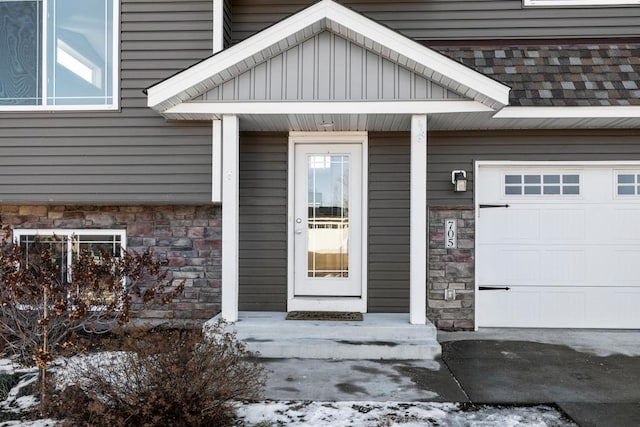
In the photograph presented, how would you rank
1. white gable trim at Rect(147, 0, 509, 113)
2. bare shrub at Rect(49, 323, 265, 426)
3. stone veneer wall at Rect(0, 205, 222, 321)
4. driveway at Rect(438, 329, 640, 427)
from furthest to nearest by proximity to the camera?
1. stone veneer wall at Rect(0, 205, 222, 321)
2. white gable trim at Rect(147, 0, 509, 113)
3. driveway at Rect(438, 329, 640, 427)
4. bare shrub at Rect(49, 323, 265, 426)

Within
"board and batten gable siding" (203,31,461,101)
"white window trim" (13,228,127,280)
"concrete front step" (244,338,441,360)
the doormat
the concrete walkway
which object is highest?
"board and batten gable siding" (203,31,461,101)

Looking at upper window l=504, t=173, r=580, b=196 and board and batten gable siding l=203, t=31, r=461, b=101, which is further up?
board and batten gable siding l=203, t=31, r=461, b=101

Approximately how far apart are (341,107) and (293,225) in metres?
1.70

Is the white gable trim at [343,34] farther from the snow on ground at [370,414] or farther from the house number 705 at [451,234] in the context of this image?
the snow on ground at [370,414]

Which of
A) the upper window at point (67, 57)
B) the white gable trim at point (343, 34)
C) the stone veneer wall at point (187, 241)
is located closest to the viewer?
the white gable trim at point (343, 34)

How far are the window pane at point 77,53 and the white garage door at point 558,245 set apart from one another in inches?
179

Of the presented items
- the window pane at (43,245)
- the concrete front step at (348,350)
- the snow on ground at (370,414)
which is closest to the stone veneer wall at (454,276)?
the concrete front step at (348,350)

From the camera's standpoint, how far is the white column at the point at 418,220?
5023 mm

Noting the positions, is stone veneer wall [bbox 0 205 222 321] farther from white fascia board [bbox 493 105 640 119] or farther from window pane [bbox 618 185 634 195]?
window pane [bbox 618 185 634 195]

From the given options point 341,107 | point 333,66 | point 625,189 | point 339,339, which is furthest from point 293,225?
point 625,189

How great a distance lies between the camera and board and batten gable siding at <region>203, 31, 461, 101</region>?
192 inches

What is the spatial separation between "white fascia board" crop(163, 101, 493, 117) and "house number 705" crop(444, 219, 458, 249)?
1.51 m

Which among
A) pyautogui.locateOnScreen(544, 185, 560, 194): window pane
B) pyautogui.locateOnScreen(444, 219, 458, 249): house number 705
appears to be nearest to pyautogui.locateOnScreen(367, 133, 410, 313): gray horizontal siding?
pyautogui.locateOnScreen(444, 219, 458, 249): house number 705

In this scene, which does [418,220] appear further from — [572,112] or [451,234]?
[572,112]
